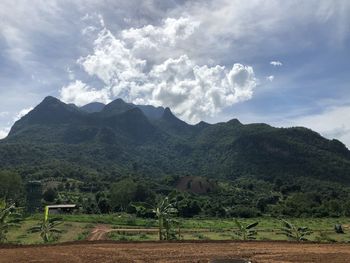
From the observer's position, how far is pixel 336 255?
21422 mm

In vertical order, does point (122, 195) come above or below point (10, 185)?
below

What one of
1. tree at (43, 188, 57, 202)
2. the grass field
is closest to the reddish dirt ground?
the grass field

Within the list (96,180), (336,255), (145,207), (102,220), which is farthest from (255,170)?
(336,255)

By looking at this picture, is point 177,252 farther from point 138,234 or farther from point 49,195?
point 49,195

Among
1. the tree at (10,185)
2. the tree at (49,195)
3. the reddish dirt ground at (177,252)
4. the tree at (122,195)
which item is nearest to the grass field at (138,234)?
the reddish dirt ground at (177,252)

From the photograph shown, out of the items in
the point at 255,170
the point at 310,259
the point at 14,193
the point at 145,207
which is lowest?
the point at 310,259

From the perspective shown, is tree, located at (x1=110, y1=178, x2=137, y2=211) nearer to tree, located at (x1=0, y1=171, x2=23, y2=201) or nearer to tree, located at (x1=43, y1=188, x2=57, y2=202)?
tree, located at (x1=43, y1=188, x2=57, y2=202)

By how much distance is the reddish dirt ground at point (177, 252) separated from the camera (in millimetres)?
19969

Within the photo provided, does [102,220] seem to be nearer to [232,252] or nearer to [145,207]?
[145,207]

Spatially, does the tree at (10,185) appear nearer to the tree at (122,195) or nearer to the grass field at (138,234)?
the tree at (122,195)

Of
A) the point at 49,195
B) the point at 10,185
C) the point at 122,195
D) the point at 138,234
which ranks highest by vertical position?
the point at 10,185

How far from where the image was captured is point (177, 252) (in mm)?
21922

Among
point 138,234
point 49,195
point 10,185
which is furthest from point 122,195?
point 138,234

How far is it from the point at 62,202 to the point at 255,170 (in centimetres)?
11869
